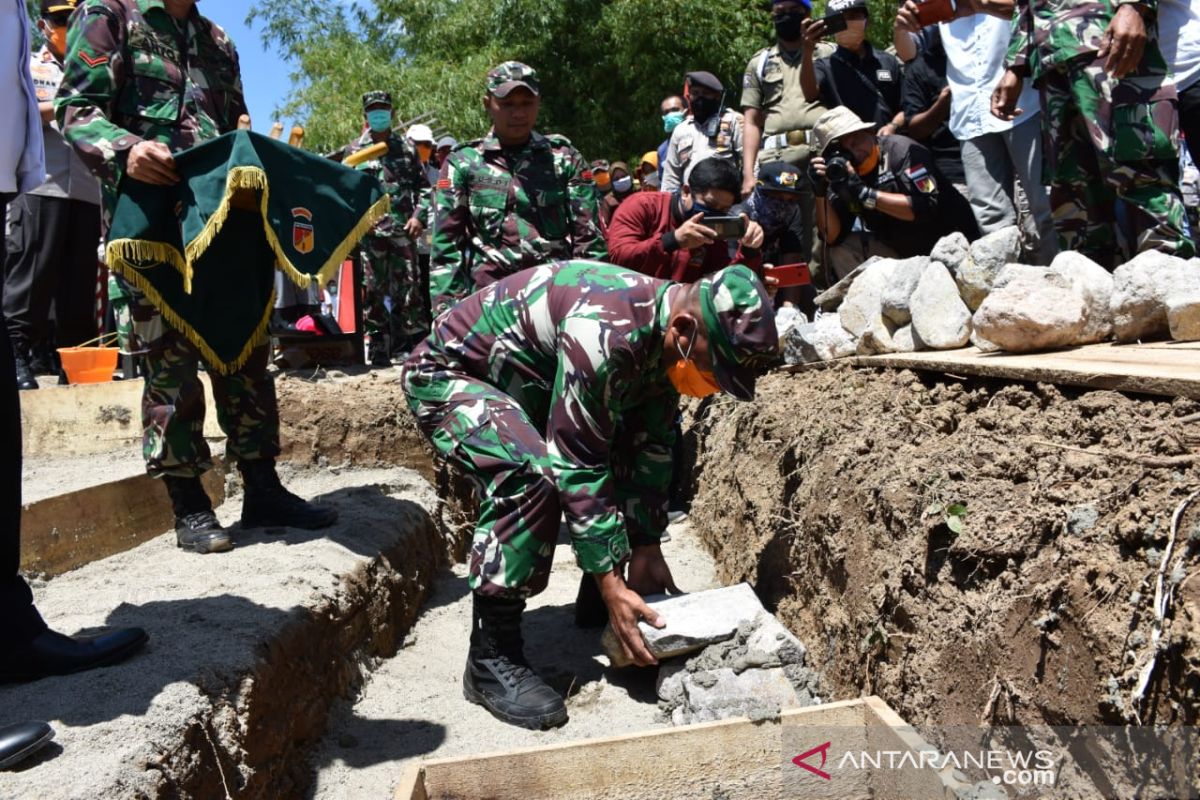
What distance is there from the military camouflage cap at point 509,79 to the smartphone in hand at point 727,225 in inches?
Result: 43.0

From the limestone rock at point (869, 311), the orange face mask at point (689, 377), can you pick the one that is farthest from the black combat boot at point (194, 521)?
the limestone rock at point (869, 311)

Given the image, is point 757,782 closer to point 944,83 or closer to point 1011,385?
point 1011,385

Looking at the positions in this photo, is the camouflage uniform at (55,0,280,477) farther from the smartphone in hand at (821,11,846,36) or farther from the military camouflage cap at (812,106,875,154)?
the smartphone in hand at (821,11,846,36)

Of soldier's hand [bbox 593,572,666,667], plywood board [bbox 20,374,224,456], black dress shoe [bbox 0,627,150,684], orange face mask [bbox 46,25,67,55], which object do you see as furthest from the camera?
plywood board [bbox 20,374,224,456]

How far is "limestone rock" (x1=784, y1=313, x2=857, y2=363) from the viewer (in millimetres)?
4352

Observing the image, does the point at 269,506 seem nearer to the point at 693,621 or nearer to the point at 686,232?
the point at 693,621

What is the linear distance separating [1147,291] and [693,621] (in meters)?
1.72

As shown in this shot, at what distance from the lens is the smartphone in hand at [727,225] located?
4.49 m

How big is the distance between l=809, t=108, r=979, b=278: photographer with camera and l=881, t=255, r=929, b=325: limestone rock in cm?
88

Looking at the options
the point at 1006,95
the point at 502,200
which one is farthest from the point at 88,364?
the point at 1006,95

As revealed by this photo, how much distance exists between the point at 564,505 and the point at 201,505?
1682 millimetres

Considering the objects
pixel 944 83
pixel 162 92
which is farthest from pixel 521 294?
pixel 944 83

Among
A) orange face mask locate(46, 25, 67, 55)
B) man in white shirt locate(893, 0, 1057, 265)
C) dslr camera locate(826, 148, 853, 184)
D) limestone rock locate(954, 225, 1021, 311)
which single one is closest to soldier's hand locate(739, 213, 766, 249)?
dslr camera locate(826, 148, 853, 184)

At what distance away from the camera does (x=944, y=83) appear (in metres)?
5.43
